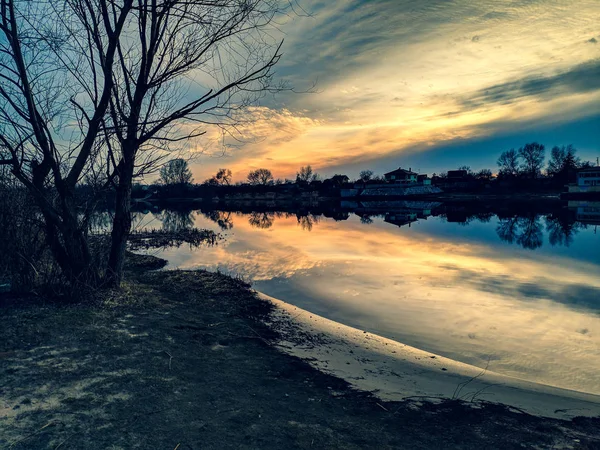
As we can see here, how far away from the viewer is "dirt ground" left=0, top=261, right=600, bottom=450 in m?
3.50

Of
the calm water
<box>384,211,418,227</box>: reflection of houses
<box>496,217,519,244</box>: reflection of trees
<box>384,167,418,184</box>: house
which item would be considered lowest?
the calm water

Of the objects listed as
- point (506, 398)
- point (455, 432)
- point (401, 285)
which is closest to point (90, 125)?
point (455, 432)

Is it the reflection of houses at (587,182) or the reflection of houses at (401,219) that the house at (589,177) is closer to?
the reflection of houses at (587,182)

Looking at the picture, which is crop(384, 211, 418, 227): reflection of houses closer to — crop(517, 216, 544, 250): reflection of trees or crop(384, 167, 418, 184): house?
crop(517, 216, 544, 250): reflection of trees

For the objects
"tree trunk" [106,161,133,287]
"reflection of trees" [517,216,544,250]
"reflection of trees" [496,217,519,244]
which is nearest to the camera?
"tree trunk" [106,161,133,287]

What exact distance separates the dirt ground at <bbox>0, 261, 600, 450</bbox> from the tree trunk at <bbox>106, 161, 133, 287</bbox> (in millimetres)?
1709

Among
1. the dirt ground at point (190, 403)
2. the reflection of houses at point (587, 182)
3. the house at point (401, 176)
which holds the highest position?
the house at point (401, 176)

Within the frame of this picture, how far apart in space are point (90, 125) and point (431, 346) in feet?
29.2

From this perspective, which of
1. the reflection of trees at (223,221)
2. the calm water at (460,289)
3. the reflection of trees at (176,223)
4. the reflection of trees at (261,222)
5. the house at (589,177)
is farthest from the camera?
the house at (589,177)

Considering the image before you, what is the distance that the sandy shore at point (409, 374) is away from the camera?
5004 mm

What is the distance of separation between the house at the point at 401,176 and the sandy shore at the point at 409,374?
119098 mm

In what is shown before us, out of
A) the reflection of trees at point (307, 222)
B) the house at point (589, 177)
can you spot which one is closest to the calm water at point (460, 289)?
the reflection of trees at point (307, 222)

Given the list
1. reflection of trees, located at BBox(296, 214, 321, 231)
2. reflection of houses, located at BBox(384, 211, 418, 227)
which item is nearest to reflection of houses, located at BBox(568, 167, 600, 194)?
reflection of houses, located at BBox(384, 211, 418, 227)

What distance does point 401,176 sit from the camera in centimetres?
12488
